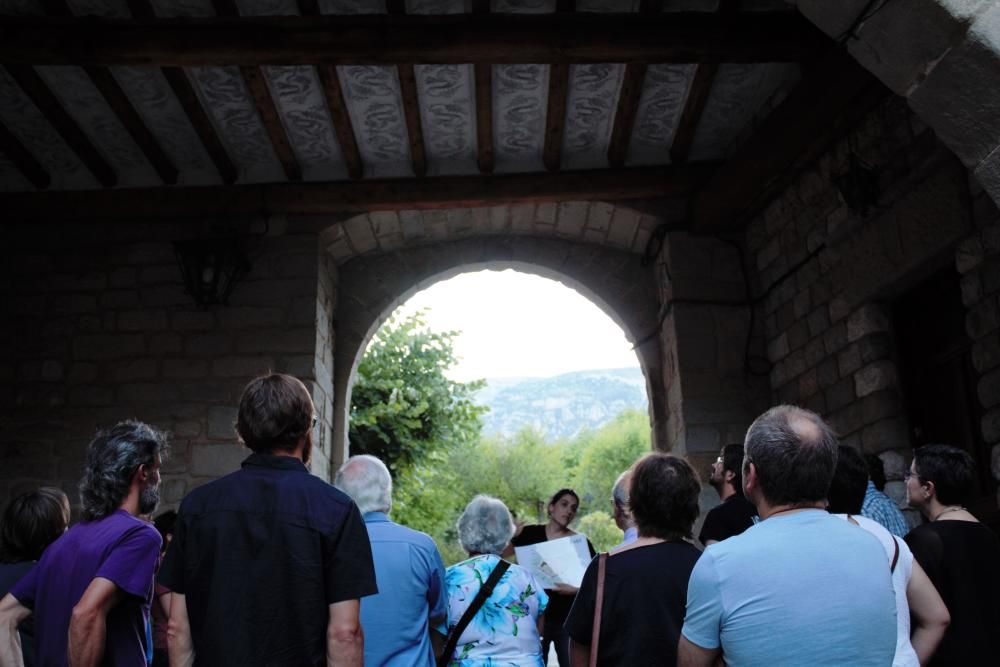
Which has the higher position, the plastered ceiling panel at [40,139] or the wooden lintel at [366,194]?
the plastered ceiling panel at [40,139]

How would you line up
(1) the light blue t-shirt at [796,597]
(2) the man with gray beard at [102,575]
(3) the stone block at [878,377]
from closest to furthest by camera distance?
(1) the light blue t-shirt at [796,597] < (2) the man with gray beard at [102,575] < (3) the stone block at [878,377]

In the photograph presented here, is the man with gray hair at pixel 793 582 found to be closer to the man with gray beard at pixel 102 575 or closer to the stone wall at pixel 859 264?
the man with gray beard at pixel 102 575

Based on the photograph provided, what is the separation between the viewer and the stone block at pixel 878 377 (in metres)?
4.55

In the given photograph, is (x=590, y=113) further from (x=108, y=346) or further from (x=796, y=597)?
(x=796, y=597)

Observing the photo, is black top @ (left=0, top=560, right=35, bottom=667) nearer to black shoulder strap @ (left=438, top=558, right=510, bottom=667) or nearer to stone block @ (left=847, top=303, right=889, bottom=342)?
black shoulder strap @ (left=438, top=558, right=510, bottom=667)

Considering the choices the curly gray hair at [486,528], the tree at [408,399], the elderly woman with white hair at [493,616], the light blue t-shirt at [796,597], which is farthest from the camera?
the tree at [408,399]

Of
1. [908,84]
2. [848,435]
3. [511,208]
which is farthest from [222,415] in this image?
[908,84]

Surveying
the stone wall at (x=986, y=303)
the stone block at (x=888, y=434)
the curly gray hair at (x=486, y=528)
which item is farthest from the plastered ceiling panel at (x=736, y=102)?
the curly gray hair at (x=486, y=528)

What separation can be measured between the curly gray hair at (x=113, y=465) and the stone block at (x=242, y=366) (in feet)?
11.1

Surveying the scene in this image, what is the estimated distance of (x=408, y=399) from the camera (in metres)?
12.0

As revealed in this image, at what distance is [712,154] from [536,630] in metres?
3.71

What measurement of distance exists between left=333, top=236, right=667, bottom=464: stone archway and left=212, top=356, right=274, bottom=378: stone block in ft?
2.32

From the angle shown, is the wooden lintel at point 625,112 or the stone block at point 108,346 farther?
the stone block at point 108,346

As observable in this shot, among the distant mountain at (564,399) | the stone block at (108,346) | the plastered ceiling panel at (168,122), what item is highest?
the distant mountain at (564,399)
